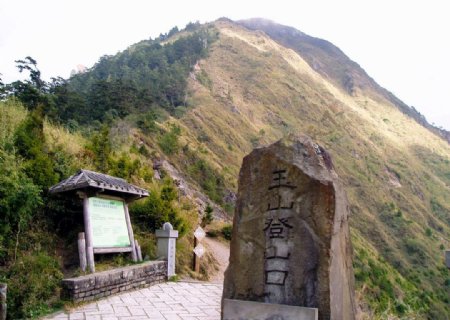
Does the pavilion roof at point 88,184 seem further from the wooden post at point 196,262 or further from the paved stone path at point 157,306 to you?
the wooden post at point 196,262

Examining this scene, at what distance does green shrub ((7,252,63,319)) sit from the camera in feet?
20.2

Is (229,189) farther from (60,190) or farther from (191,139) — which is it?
(60,190)

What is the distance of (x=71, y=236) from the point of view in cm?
945

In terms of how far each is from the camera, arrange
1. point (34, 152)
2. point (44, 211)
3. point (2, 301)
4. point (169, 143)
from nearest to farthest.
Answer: point (2, 301)
point (44, 211)
point (34, 152)
point (169, 143)

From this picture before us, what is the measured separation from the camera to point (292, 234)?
4.44 meters

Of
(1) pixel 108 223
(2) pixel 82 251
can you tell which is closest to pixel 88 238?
(2) pixel 82 251

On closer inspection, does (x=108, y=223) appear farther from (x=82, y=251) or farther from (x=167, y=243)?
(x=167, y=243)

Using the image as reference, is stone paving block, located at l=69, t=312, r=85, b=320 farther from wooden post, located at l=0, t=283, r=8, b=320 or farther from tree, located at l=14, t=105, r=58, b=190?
tree, located at l=14, t=105, r=58, b=190

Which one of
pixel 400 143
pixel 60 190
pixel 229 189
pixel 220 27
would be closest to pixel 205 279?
pixel 60 190

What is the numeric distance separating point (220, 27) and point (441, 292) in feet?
228

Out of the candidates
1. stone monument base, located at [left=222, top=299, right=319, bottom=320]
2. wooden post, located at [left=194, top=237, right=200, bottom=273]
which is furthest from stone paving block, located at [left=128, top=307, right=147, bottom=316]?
wooden post, located at [left=194, top=237, right=200, bottom=273]

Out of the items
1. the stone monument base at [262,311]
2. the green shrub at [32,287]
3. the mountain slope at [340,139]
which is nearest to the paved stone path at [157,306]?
the green shrub at [32,287]

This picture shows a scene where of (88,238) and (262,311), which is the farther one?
(88,238)

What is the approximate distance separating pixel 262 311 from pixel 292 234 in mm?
837
